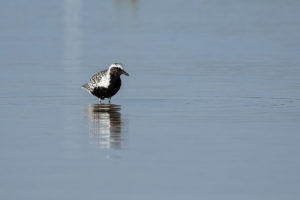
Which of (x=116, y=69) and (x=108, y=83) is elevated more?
(x=116, y=69)

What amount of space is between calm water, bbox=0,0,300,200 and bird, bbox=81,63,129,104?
0.25 metres

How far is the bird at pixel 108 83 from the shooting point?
18.5 m

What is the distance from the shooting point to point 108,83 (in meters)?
18.5

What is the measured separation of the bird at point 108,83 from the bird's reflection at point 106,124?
0.91ft

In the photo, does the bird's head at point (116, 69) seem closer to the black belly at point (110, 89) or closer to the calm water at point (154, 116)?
the black belly at point (110, 89)

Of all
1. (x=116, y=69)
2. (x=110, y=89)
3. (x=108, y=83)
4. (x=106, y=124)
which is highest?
(x=116, y=69)

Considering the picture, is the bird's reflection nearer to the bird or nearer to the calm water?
the calm water

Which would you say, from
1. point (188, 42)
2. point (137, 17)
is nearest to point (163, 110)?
point (188, 42)

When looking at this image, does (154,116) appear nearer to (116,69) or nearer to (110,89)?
(110,89)

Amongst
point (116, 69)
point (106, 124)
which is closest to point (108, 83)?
point (116, 69)

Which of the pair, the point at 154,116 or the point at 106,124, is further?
the point at 154,116

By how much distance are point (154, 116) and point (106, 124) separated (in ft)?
3.50

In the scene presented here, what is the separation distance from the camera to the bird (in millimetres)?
18500

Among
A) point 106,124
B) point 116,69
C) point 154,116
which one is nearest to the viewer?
point 106,124
